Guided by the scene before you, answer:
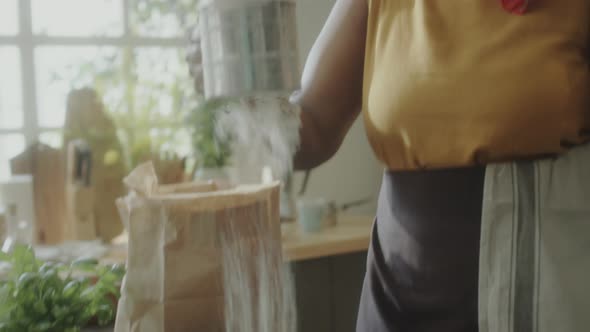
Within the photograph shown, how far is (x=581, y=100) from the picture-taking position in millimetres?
448

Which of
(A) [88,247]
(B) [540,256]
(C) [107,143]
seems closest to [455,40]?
(B) [540,256]

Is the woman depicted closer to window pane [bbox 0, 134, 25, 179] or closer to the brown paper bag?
the brown paper bag

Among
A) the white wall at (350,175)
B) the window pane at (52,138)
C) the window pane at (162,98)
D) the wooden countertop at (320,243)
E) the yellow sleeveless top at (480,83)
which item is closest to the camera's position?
the yellow sleeveless top at (480,83)

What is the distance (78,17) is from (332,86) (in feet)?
3.98

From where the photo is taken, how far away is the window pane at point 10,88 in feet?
5.18

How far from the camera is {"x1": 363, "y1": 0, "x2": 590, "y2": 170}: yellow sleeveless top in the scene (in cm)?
45

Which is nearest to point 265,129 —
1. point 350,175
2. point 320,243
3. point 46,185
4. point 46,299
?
point 46,299

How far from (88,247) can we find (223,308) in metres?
0.86

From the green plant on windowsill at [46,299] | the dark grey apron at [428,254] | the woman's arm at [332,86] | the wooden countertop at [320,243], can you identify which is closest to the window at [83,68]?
the wooden countertop at [320,243]

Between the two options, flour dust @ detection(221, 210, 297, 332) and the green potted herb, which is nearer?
flour dust @ detection(221, 210, 297, 332)

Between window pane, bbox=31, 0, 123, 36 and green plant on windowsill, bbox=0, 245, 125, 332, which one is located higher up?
window pane, bbox=31, 0, 123, 36

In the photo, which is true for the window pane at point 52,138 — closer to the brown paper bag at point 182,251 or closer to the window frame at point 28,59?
the window frame at point 28,59

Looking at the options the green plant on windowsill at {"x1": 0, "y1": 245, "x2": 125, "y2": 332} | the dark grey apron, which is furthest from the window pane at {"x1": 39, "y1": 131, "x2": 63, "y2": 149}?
the dark grey apron

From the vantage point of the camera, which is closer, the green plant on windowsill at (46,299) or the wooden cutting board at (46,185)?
the green plant on windowsill at (46,299)
